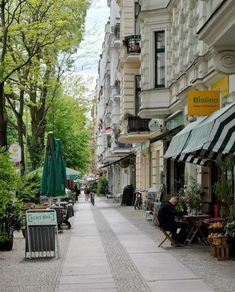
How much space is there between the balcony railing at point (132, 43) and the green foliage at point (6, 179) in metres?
22.4

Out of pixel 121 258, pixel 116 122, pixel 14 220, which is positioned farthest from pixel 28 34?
pixel 116 122

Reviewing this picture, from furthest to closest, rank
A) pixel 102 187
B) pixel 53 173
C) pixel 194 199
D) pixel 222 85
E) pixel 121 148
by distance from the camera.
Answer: pixel 102 187 < pixel 121 148 < pixel 53 173 < pixel 194 199 < pixel 222 85

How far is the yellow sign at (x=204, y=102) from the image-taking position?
16.1m

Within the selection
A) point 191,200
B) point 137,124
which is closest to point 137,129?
point 137,124

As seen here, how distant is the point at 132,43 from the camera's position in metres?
35.9

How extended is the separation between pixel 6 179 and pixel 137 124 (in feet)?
66.6

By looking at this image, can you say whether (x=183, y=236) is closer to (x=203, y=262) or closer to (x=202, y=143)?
(x=203, y=262)

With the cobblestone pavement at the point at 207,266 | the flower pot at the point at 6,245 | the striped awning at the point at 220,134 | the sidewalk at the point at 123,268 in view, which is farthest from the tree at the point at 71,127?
the striped awning at the point at 220,134

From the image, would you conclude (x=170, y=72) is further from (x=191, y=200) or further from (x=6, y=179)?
(x=6, y=179)

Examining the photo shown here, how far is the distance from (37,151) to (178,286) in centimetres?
2395

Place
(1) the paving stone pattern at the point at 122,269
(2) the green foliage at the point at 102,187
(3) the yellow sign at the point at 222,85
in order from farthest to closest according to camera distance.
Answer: (2) the green foliage at the point at 102,187, (3) the yellow sign at the point at 222,85, (1) the paving stone pattern at the point at 122,269

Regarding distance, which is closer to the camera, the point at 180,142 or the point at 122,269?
the point at 122,269

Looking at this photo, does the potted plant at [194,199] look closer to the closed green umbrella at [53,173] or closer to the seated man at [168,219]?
the seated man at [168,219]

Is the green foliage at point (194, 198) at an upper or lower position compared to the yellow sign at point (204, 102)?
lower
